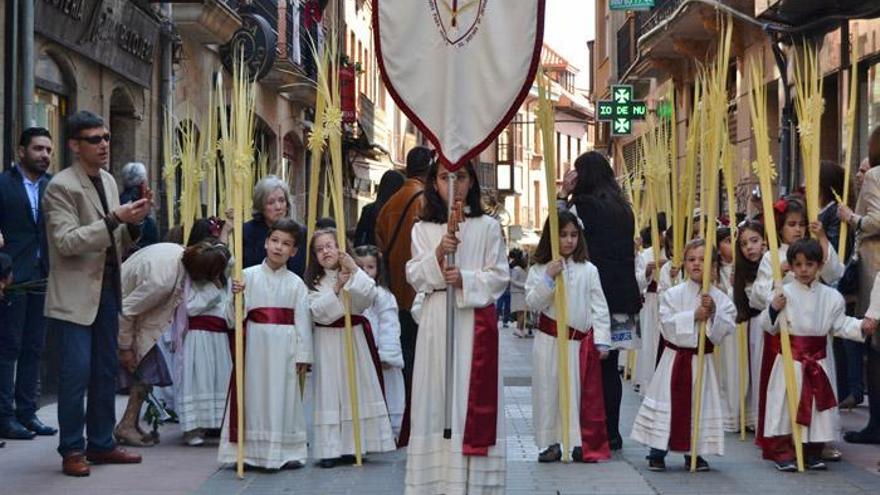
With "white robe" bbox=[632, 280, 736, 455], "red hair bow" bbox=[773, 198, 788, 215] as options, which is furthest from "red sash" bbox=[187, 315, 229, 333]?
"red hair bow" bbox=[773, 198, 788, 215]

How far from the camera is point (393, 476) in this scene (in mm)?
9625

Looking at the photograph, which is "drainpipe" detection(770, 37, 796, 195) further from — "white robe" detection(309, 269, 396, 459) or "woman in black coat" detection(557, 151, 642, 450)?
"white robe" detection(309, 269, 396, 459)

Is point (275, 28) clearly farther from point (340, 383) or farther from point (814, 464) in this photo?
point (814, 464)

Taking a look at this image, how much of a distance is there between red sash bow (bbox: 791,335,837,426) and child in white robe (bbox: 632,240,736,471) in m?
0.43

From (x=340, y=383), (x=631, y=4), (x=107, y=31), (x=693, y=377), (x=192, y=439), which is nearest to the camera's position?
(x=693, y=377)

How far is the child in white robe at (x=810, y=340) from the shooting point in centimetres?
978

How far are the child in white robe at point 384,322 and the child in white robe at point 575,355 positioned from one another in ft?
3.24

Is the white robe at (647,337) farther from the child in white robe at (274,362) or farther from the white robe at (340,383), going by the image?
the child in white robe at (274,362)

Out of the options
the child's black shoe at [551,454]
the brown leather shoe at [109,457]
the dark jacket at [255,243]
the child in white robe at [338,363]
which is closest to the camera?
the brown leather shoe at [109,457]

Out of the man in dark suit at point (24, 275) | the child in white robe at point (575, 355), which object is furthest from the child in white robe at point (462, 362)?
the man in dark suit at point (24, 275)

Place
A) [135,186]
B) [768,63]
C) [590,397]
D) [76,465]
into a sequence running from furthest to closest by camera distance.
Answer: [768,63], [135,186], [590,397], [76,465]

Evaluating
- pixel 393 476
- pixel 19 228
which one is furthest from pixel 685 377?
pixel 19 228

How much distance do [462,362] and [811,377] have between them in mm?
2750

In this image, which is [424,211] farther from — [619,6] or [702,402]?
[619,6]
